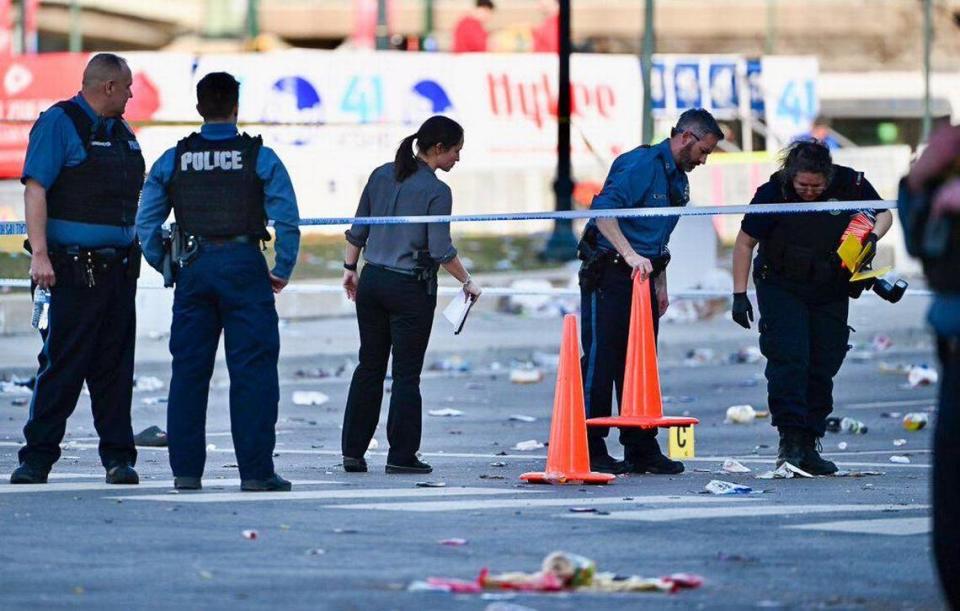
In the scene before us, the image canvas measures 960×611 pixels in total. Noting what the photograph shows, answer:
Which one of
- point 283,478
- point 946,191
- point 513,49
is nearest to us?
point 946,191

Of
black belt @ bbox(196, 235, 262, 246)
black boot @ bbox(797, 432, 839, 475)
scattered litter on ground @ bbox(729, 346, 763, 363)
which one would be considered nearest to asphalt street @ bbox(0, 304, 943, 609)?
black boot @ bbox(797, 432, 839, 475)

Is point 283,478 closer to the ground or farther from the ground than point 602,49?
closer to the ground

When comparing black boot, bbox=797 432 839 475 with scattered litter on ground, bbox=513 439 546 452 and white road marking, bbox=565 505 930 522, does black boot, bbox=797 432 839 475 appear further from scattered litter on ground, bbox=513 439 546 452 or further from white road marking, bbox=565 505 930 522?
scattered litter on ground, bbox=513 439 546 452

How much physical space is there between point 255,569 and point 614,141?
30.7 m

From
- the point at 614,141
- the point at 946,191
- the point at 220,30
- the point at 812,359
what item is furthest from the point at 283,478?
the point at 220,30

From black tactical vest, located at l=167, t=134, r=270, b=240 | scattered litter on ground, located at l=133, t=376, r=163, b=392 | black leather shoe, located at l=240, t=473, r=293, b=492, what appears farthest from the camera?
scattered litter on ground, located at l=133, t=376, r=163, b=392

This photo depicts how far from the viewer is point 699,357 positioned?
68.3ft

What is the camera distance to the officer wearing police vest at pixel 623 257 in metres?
11.7

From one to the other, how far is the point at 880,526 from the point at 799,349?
256 centimetres

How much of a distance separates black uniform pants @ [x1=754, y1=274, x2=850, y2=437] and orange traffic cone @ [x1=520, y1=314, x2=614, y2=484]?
3.15 ft

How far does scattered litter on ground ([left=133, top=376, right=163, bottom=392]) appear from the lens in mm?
17656

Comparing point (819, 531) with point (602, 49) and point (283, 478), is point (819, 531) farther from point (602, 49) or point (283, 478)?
point (602, 49)

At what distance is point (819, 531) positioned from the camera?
8875 mm

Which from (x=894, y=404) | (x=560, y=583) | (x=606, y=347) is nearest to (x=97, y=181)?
(x=606, y=347)
